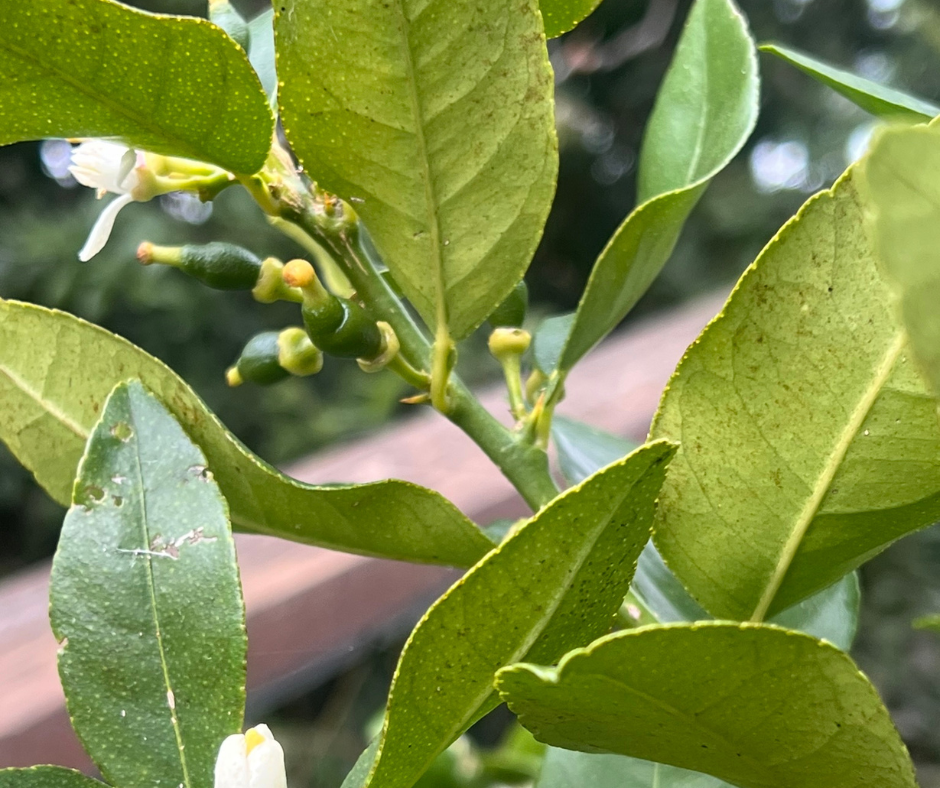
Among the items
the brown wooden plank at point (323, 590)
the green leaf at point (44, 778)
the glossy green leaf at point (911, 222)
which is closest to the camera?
the glossy green leaf at point (911, 222)

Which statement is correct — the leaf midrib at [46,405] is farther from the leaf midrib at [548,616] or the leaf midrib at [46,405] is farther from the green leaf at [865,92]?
the green leaf at [865,92]

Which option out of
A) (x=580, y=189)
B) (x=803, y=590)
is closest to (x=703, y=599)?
(x=803, y=590)

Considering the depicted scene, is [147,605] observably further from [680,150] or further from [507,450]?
[680,150]

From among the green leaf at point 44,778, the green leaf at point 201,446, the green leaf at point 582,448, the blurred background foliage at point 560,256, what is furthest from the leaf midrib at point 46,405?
the blurred background foliage at point 560,256

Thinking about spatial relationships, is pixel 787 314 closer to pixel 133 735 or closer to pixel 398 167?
pixel 398 167

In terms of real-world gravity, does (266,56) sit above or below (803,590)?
above

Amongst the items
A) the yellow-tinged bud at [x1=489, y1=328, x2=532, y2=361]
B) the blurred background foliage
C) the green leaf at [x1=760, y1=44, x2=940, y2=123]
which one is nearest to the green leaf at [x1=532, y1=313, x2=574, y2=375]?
the yellow-tinged bud at [x1=489, y1=328, x2=532, y2=361]

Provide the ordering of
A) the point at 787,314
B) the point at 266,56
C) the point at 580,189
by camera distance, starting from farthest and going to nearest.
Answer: the point at 580,189, the point at 266,56, the point at 787,314
